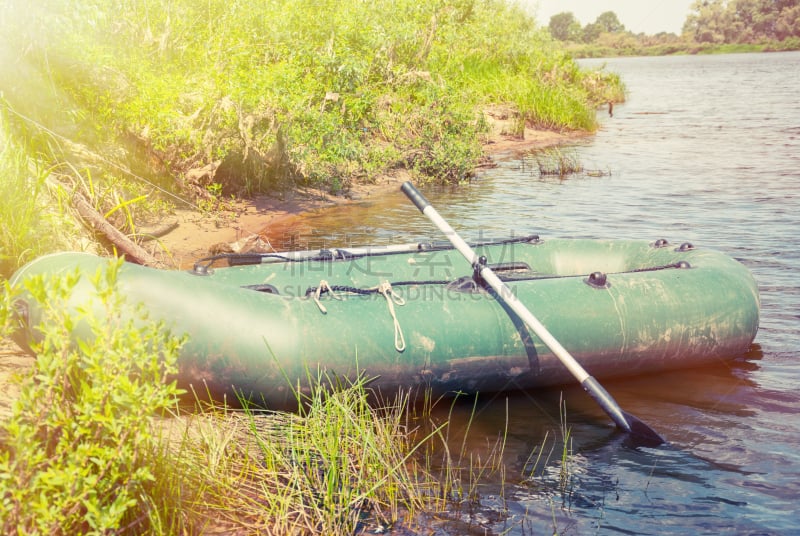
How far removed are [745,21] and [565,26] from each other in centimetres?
3570

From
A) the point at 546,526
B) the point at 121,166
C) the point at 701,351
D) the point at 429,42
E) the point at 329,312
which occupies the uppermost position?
the point at 429,42

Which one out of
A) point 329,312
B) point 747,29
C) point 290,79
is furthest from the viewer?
point 747,29

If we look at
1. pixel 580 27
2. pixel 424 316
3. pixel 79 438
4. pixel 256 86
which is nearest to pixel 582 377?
pixel 424 316

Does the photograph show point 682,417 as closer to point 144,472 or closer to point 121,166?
point 144,472

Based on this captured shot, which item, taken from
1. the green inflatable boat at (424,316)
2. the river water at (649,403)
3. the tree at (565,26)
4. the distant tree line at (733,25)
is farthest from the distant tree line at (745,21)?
the green inflatable boat at (424,316)

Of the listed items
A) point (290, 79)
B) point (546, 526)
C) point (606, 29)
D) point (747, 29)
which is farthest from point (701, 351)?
point (606, 29)

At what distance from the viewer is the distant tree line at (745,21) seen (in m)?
77.6

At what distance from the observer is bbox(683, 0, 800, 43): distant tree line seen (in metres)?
77.6

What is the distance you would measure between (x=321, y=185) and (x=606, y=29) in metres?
113

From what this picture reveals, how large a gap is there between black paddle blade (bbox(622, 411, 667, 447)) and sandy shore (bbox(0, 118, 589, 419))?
3.15 m

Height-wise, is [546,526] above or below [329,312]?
below

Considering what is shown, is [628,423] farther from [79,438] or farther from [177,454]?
[79,438]

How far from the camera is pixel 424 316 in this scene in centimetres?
438

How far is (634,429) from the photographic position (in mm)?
4285
